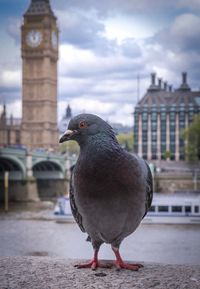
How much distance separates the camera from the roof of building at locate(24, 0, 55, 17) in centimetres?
6569

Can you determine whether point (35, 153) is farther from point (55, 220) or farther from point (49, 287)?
point (49, 287)

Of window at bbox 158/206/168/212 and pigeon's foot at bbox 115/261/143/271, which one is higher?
pigeon's foot at bbox 115/261/143/271

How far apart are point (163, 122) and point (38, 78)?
17.7 m

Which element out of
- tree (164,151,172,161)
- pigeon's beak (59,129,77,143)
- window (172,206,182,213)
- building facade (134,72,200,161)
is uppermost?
building facade (134,72,200,161)

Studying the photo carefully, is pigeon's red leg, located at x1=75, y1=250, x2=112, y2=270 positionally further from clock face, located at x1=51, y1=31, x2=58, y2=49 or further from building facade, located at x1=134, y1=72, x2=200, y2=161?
clock face, located at x1=51, y1=31, x2=58, y2=49

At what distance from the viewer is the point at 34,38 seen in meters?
65.7

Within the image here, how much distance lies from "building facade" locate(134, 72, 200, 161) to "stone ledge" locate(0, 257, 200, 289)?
53.7 metres

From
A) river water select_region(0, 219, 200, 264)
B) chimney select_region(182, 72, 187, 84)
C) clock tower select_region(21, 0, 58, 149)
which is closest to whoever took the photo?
river water select_region(0, 219, 200, 264)

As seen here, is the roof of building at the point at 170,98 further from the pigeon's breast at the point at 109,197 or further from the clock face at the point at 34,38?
the pigeon's breast at the point at 109,197

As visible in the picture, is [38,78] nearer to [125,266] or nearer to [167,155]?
[167,155]

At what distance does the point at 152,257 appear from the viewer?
1271cm

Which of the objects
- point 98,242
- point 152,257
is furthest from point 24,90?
point 98,242

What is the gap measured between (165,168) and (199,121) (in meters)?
5.18

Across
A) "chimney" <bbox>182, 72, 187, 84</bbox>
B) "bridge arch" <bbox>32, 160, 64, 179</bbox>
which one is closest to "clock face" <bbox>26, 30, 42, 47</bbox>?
"chimney" <bbox>182, 72, 187, 84</bbox>
